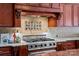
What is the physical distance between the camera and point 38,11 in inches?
70.4

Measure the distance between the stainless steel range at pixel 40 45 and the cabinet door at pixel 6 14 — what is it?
336mm

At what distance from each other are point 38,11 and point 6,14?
40 cm

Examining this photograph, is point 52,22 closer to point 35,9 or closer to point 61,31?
point 61,31

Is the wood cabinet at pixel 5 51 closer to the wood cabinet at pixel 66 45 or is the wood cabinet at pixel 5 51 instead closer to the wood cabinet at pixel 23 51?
the wood cabinet at pixel 23 51

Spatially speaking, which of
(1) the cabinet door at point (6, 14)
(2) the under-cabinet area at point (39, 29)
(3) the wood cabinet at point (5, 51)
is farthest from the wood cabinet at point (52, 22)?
(3) the wood cabinet at point (5, 51)

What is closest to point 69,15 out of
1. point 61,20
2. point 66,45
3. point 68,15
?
point 68,15

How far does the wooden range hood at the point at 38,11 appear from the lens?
173 cm

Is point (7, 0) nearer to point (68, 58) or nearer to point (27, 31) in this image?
point (27, 31)

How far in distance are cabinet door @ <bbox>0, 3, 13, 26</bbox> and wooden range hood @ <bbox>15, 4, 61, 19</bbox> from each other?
10 centimetres

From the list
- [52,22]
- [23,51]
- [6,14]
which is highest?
[6,14]

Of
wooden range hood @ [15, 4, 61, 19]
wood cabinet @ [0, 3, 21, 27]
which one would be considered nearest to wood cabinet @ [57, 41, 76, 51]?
wooden range hood @ [15, 4, 61, 19]

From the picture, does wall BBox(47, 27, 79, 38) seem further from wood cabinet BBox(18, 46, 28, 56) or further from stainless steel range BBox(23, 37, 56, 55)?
wood cabinet BBox(18, 46, 28, 56)

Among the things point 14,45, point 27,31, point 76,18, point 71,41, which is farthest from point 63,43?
point 14,45

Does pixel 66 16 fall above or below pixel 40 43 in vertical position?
above
